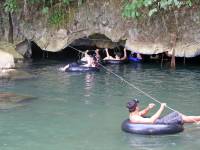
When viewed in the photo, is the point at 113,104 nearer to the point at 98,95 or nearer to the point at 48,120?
the point at 98,95

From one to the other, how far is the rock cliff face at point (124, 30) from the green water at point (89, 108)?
1236 mm

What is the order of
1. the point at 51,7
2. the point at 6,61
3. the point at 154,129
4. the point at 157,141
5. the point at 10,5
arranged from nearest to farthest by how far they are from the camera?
1. the point at 157,141
2. the point at 154,129
3. the point at 6,61
4. the point at 10,5
5. the point at 51,7

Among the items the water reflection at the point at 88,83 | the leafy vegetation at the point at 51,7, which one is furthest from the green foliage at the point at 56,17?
the water reflection at the point at 88,83

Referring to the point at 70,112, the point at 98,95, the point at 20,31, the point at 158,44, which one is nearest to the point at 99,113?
the point at 70,112

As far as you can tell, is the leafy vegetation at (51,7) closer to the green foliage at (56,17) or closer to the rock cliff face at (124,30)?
the green foliage at (56,17)

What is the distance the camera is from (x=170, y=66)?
2417cm

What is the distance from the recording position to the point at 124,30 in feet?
78.6

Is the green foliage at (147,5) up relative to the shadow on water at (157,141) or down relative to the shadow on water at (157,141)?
up

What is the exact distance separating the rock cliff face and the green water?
124cm

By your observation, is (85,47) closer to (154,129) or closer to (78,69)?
(78,69)

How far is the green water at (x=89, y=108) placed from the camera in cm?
1130

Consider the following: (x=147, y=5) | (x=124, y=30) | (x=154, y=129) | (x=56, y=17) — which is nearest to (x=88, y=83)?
(x=147, y=5)

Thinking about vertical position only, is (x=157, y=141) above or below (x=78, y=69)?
below

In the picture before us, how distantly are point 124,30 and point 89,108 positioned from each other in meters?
9.89
